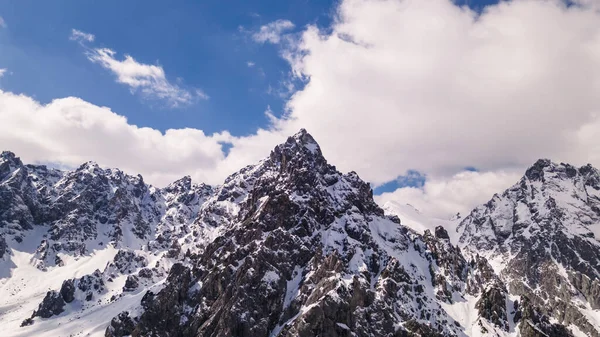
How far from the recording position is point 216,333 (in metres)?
175

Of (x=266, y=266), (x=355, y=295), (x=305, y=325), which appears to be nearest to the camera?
(x=305, y=325)

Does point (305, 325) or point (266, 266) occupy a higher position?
point (266, 266)

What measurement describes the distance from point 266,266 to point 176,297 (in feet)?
138

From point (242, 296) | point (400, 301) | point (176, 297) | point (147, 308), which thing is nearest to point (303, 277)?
point (242, 296)

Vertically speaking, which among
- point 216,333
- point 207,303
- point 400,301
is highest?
point 400,301

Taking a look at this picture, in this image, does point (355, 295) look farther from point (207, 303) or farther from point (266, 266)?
point (207, 303)

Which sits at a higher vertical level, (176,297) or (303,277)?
(303,277)

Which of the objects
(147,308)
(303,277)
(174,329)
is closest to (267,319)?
(303,277)

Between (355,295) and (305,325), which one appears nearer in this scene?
(305,325)

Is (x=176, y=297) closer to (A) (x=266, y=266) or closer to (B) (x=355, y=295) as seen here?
(A) (x=266, y=266)

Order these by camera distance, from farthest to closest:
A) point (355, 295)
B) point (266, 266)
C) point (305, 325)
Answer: point (266, 266)
point (355, 295)
point (305, 325)

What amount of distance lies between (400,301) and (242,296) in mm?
68652

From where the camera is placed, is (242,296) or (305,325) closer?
(305,325)

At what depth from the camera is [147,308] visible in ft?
648
